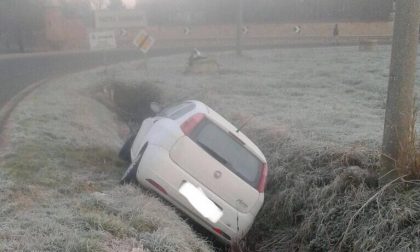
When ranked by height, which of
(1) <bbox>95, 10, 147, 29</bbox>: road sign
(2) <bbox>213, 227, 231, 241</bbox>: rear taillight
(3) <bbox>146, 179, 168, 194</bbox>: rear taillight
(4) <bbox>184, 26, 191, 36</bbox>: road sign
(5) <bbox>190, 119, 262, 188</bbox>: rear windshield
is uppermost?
(1) <bbox>95, 10, 147, 29</bbox>: road sign

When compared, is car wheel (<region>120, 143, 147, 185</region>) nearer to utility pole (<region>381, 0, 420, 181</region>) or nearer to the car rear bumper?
the car rear bumper

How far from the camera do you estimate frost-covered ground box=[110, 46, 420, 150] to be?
7878 mm

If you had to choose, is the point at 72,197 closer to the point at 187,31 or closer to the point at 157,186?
the point at 157,186

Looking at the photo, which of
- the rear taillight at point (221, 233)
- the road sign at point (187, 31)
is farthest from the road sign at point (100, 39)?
the road sign at point (187, 31)

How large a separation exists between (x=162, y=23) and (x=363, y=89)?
31.5 metres

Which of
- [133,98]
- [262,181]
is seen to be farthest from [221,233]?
[133,98]

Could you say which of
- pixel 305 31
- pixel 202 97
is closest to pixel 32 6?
pixel 305 31

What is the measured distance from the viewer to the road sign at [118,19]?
1661cm

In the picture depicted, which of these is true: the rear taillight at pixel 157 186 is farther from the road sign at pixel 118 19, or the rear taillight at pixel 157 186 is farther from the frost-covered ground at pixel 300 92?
the road sign at pixel 118 19

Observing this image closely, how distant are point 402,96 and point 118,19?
13232 millimetres

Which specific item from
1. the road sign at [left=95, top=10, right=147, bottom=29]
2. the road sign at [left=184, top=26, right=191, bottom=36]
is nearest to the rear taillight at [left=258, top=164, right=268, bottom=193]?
the road sign at [left=95, top=10, right=147, bottom=29]

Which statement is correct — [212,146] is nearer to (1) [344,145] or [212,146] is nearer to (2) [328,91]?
(1) [344,145]

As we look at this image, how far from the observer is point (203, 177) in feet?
17.4

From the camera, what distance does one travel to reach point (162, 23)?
41969 mm
